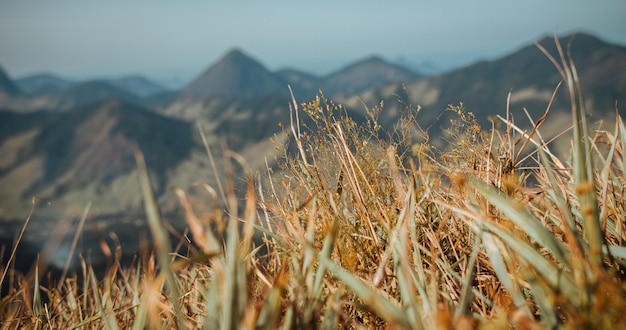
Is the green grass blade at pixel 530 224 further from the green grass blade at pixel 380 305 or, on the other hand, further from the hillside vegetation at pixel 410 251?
the green grass blade at pixel 380 305

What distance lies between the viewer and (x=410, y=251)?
4.99 feet

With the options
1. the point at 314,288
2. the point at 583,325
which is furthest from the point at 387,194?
the point at 583,325

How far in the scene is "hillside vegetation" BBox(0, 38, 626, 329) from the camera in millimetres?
883

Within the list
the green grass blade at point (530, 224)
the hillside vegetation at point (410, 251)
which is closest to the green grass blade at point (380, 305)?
the hillside vegetation at point (410, 251)

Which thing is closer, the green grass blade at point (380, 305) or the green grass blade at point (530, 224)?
the green grass blade at point (380, 305)

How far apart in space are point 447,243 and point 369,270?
1.31 feet

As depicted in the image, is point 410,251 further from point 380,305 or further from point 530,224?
A: point 380,305

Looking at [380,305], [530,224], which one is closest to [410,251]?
[530,224]

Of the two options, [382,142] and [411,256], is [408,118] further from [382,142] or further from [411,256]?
[411,256]

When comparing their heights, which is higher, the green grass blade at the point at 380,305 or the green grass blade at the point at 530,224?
the green grass blade at the point at 530,224

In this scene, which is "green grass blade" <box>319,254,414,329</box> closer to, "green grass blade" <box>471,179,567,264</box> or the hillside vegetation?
the hillside vegetation

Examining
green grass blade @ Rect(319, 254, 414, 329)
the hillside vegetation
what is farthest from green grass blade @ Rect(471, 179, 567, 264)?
green grass blade @ Rect(319, 254, 414, 329)

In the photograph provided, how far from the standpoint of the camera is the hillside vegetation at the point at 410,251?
2.90 feet

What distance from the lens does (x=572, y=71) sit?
1.08 metres
